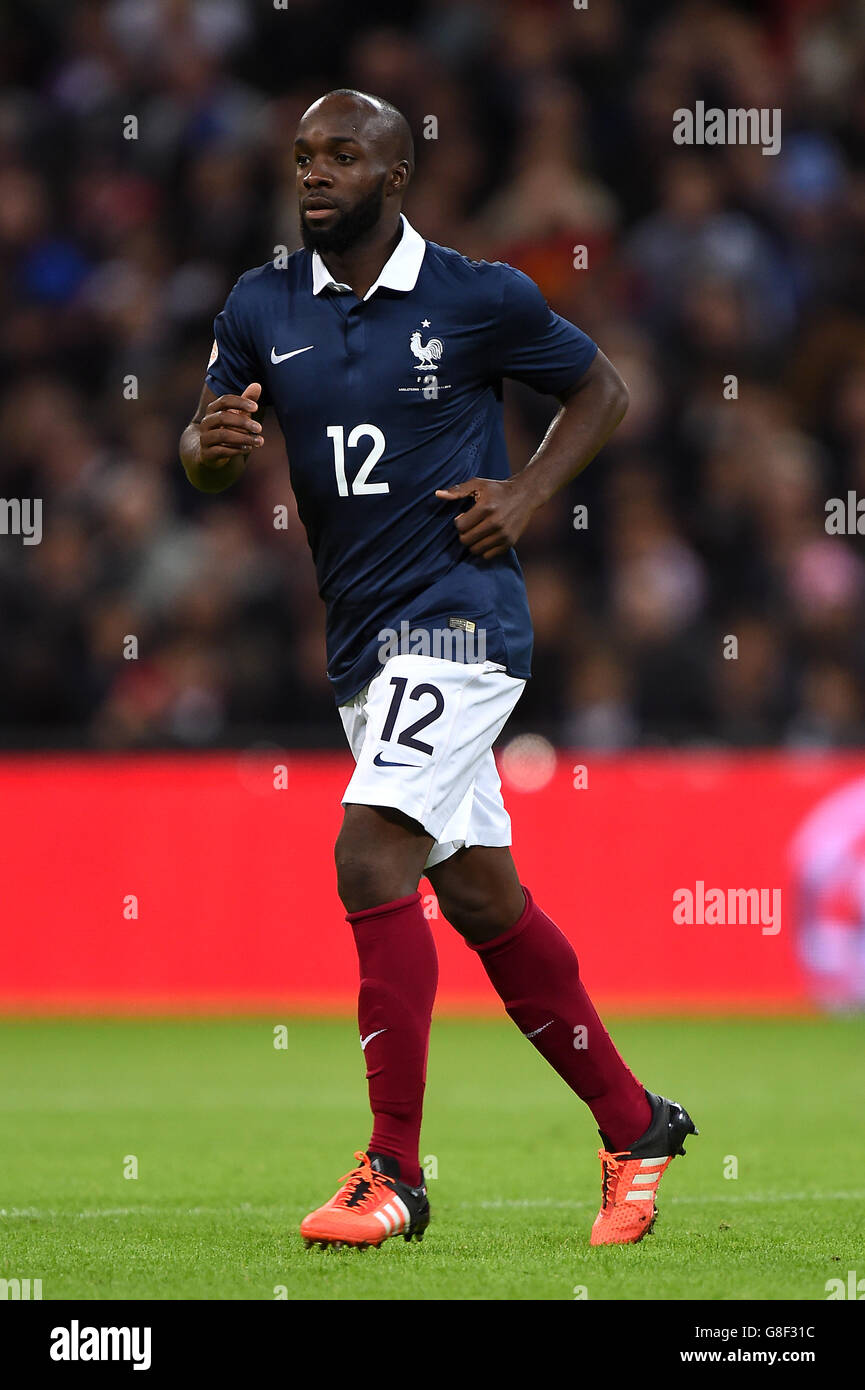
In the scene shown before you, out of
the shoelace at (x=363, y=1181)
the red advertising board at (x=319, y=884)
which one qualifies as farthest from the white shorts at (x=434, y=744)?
the red advertising board at (x=319, y=884)

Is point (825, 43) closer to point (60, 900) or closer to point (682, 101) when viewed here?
point (682, 101)

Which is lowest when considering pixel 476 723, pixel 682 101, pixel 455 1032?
pixel 455 1032

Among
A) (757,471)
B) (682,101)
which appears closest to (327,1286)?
(757,471)

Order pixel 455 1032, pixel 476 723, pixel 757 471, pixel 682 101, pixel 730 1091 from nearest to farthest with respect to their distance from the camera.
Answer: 1. pixel 476 723
2. pixel 730 1091
3. pixel 455 1032
4. pixel 757 471
5. pixel 682 101

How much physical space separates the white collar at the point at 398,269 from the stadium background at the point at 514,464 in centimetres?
534

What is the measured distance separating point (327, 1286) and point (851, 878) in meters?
5.87

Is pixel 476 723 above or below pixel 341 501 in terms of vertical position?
below

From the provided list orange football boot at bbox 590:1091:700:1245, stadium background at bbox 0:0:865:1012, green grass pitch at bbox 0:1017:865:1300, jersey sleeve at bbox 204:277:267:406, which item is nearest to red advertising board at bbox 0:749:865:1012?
stadium background at bbox 0:0:865:1012

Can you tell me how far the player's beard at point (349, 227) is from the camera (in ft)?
14.4

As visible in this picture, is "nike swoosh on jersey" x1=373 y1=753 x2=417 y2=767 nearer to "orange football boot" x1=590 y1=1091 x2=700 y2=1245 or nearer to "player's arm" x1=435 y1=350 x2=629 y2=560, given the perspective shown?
"player's arm" x1=435 y1=350 x2=629 y2=560

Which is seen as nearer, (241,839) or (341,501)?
(341,501)

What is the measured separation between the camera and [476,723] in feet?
14.2

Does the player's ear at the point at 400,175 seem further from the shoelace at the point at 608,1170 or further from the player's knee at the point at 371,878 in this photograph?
the shoelace at the point at 608,1170

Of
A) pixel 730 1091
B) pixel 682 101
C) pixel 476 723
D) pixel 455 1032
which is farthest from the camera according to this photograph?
pixel 682 101
